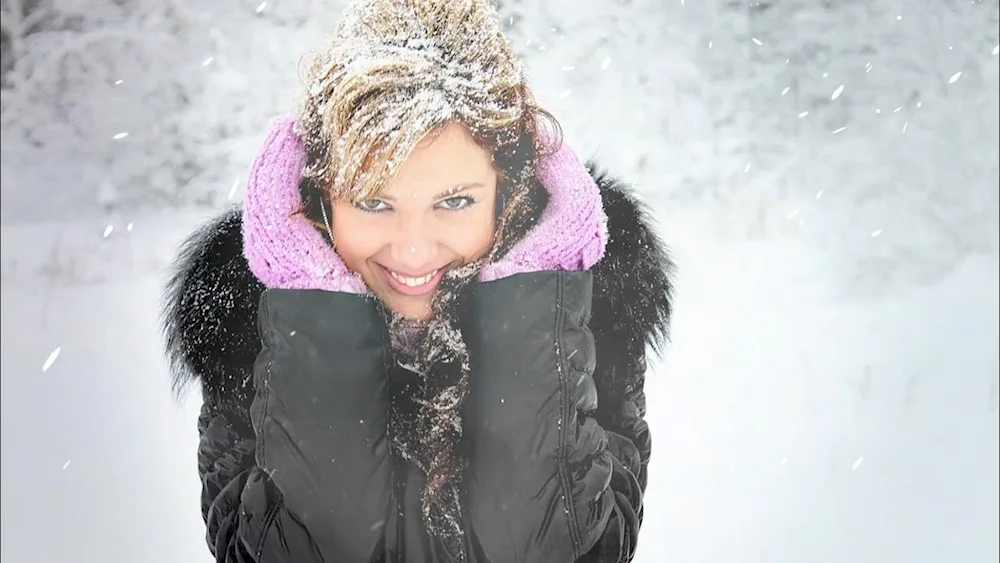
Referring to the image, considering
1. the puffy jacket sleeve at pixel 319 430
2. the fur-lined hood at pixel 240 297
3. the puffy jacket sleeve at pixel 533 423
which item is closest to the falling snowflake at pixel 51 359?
the fur-lined hood at pixel 240 297

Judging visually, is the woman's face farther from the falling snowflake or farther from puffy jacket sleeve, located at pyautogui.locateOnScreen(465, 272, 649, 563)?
the falling snowflake

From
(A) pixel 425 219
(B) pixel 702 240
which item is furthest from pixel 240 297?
(B) pixel 702 240

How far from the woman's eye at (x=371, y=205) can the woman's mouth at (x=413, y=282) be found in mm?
69

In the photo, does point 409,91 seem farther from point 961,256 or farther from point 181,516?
point 961,256

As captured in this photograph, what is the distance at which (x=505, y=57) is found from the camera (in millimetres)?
925

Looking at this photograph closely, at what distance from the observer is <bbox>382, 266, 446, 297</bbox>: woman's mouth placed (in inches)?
36.1

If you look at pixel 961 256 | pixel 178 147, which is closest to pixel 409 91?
pixel 178 147

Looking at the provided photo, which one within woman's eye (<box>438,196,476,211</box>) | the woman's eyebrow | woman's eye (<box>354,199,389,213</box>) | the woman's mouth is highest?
the woman's eyebrow

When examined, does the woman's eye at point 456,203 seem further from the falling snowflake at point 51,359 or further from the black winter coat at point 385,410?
the falling snowflake at point 51,359

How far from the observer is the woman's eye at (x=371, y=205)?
890mm

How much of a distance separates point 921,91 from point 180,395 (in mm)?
1088

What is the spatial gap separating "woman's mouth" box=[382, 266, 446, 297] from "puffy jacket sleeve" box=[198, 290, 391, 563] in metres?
0.05

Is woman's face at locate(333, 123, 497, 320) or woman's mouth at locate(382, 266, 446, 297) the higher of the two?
woman's face at locate(333, 123, 497, 320)

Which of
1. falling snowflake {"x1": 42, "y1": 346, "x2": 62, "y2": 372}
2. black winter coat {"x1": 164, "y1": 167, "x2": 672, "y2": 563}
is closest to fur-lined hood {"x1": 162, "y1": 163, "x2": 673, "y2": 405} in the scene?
black winter coat {"x1": 164, "y1": 167, "x2": 672, "y2": 563}
